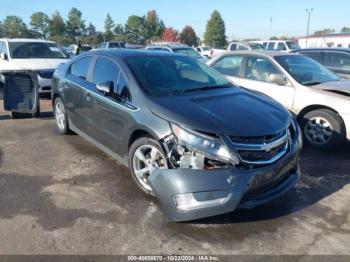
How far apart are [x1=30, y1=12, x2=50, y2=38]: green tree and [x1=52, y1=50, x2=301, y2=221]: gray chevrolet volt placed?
115 m

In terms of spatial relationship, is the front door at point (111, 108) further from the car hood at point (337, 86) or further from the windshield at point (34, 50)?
the windshield at point (34, 50)

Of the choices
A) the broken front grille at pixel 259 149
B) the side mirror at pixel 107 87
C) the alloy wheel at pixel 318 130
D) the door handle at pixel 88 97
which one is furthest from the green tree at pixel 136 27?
the broken front grille at pixel 259 149

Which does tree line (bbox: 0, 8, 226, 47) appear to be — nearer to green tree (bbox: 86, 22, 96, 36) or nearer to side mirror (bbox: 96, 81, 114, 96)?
green tree (bbox: 86, 22, 96, 36)

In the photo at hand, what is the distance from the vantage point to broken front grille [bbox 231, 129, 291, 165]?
11.3ft

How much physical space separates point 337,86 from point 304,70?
837mm

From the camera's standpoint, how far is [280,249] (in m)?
3.26

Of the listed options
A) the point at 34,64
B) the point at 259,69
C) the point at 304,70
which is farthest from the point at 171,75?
the point at 34,64

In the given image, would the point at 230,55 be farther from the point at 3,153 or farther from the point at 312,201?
the point at 3,153

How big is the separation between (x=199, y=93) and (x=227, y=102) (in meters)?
0.40

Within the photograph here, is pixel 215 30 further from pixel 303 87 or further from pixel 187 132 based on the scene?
pixel 187 132

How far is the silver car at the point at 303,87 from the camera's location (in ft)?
19.1

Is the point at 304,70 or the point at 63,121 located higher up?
the point at 304,70

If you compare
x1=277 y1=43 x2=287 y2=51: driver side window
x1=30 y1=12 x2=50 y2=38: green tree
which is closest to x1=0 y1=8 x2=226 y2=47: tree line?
x1=30 y1=12 x2=50 y2=38: green tree

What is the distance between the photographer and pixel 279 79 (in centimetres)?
651
